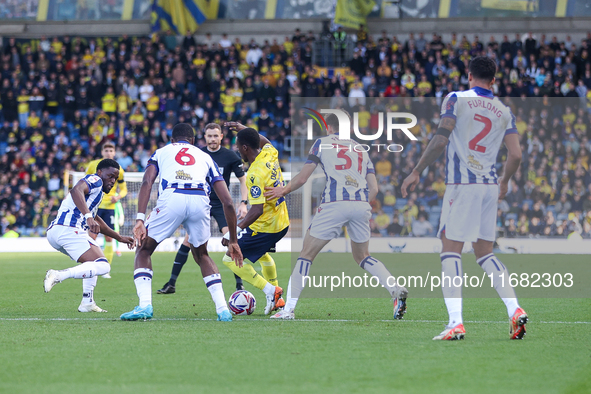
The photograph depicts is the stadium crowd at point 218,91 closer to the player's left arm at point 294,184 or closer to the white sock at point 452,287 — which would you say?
the player's left arm at point 294,184

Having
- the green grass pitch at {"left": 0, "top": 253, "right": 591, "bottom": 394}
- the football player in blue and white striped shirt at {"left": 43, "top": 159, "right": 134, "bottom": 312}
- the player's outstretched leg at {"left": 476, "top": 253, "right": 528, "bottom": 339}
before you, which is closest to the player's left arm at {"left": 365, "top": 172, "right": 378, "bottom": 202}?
the green grass pitch at {"left": 0, "top": 253, "right": 591, "bottom": 394}

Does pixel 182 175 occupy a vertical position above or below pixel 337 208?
above

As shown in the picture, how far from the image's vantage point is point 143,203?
729 centimetres

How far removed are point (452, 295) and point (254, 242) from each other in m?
2.82

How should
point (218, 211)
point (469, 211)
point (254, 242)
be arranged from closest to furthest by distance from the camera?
point (469, 211)
point (254, 242)
point (218, 211)

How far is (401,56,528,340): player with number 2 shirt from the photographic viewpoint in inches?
247

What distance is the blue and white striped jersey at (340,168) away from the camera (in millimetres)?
7754

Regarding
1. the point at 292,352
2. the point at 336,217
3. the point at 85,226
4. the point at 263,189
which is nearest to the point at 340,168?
the point at 336,217

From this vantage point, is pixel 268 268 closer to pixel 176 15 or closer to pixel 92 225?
pixel 92 225

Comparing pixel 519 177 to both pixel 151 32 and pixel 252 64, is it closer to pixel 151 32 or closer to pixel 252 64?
pixel 252 64

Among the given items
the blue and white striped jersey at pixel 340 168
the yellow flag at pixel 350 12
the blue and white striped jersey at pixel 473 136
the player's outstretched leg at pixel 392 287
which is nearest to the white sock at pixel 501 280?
the blue and white striped jersey at pixel 473 136

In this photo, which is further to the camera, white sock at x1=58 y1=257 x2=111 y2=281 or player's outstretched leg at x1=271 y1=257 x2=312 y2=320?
white sock at x1=58 y1=257 x2=111 y2=281

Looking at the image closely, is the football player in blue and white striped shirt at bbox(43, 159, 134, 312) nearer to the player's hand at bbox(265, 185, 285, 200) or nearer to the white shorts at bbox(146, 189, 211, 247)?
the white shorts at bbox(146, 189, 211, 247)

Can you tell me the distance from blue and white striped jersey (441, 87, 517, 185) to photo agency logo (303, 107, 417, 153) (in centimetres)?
168
